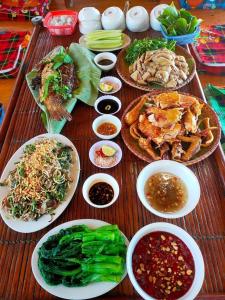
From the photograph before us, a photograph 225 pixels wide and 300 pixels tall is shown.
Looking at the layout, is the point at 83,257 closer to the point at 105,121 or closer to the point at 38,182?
the point at 38,182

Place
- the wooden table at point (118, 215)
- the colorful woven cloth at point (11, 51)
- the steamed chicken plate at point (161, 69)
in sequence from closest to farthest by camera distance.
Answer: the wooden table at point (118, 215)
the steamed chicken plate at point (161, 69)
the colorful woven cloth at point (11, 51)

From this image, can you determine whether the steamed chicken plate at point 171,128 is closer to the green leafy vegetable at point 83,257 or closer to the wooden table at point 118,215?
the wooden table at point 118,215

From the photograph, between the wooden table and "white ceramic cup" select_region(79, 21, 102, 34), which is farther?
"white ceramic cup" select_region(79, 21, 102, 34)

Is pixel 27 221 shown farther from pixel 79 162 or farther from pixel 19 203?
pixel 79 162

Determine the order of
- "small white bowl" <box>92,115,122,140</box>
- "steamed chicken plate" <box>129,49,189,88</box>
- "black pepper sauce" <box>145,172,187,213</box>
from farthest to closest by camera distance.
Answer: "steamed chicken plate" <box>129,49,189,88</box>
"small white bowl" <box>92,115,122,140</box>
"black pepper sauce" <box>145,172,187,213</box>

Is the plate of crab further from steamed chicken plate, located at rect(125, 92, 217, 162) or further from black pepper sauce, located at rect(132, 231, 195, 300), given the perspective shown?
black pepper sauce, located at rect(132, 231, 195, 300)

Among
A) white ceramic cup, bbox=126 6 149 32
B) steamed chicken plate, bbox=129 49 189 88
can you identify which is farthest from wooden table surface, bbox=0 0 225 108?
steamed chicken plate, bbox=129 49 189 88

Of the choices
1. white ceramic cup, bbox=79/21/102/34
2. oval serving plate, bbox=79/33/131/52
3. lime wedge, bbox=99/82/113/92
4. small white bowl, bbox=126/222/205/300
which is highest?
white ceramic cup, bbox=79/21/102/34

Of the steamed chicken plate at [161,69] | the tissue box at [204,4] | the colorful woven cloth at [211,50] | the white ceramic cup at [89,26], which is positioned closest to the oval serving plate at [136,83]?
the steamed chicken plate at [161,69]
